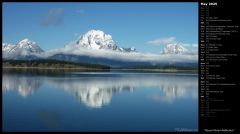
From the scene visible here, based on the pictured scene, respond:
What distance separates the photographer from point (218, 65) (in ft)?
22.9

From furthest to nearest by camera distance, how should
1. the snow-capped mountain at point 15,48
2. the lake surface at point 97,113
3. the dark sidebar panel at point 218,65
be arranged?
the snow-capped mountain at point 15,48, the lake surface at point 97,113, the dark sidebar panel at point 218,65

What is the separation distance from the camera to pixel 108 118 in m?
11.7

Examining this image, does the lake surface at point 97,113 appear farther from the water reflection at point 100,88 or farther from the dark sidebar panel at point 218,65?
the dark sidebar panel at point 218,65

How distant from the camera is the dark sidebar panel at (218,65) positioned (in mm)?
6859

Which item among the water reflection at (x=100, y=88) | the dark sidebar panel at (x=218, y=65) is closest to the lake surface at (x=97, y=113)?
the water reflection at (x=100, y=88)

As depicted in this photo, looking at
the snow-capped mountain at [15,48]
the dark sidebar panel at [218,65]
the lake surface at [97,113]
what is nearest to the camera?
the dark sidebar panel at [218,65]

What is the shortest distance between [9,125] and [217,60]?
20.7ft

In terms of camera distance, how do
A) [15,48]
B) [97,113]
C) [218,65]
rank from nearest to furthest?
[218,65] < [97,113] < [15,48]

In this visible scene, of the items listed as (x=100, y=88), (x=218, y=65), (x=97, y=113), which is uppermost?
(x=218, y=65)

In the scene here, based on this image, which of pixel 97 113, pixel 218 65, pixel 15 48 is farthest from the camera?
pixel 15 48

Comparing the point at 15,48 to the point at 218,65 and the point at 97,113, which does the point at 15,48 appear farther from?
the point at 218,65

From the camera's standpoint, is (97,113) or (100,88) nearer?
(97,113)

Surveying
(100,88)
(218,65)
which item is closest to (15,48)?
(100,88)

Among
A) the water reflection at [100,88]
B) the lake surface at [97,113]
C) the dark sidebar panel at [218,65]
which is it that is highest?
the dark sidebar panel at [218,65]
